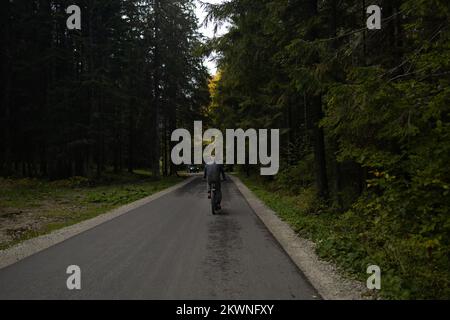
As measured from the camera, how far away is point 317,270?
6.46 metres

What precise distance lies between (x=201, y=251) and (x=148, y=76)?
29.9m

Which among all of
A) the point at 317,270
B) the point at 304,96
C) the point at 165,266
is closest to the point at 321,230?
the point at 317,270

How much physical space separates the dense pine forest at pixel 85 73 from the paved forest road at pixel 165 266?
20.5 meters

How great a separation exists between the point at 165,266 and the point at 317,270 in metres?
2.54

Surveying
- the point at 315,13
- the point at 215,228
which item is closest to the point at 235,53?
the point at 315,13

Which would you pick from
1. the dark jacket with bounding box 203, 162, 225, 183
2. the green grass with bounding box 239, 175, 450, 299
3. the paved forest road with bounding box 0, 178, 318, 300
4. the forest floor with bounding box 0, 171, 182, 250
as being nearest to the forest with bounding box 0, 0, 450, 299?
the green grass with bounding box 239, 175, 450, 299

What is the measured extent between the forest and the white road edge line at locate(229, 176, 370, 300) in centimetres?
30

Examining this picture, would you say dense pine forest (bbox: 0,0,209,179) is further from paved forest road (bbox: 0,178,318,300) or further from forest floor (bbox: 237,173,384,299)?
paved forest road (bbox: 0,178,318,300)

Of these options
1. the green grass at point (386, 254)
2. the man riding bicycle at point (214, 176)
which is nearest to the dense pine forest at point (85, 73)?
the man riding bicycle at point (214, 176)

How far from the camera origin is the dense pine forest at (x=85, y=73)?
29.2m

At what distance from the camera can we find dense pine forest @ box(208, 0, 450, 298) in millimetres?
5855

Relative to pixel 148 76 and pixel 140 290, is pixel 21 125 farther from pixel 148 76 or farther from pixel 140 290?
pixel 140 290

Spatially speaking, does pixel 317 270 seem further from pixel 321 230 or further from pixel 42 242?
pixel 42 242
